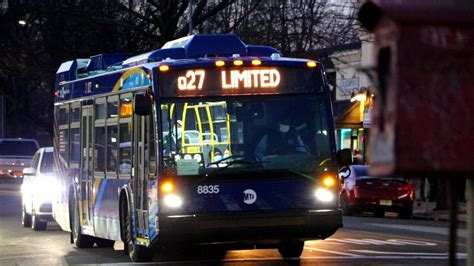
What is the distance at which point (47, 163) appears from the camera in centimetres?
2591

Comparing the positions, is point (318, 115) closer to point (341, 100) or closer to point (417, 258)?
point (417, 258)

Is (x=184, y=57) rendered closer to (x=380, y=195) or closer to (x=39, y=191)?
(x=39, y=191)

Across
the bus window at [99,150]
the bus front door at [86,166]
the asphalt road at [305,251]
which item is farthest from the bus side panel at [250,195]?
the bus front door at [86,166]

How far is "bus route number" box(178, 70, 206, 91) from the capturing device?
1529 centimetres

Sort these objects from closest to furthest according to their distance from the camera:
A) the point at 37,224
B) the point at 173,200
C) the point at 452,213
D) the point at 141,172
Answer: the point at 452,213 → the point at 173,200 → the point at 141,172 → the point at 37,224

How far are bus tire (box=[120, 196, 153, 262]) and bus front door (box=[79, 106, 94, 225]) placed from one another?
1.90m

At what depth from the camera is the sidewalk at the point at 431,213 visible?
104 ft

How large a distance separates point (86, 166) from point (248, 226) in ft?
16.6

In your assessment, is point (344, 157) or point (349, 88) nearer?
point (344, 157)

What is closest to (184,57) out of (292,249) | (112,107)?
(112,107)

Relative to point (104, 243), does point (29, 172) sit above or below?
above

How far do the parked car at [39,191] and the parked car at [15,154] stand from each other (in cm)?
2038

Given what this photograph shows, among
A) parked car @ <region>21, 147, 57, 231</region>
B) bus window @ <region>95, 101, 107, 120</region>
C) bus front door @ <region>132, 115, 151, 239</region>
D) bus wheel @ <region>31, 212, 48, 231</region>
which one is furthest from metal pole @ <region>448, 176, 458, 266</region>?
bus wheel @ <region>31, 212, 48, 231</region>

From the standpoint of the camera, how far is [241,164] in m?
15.1
